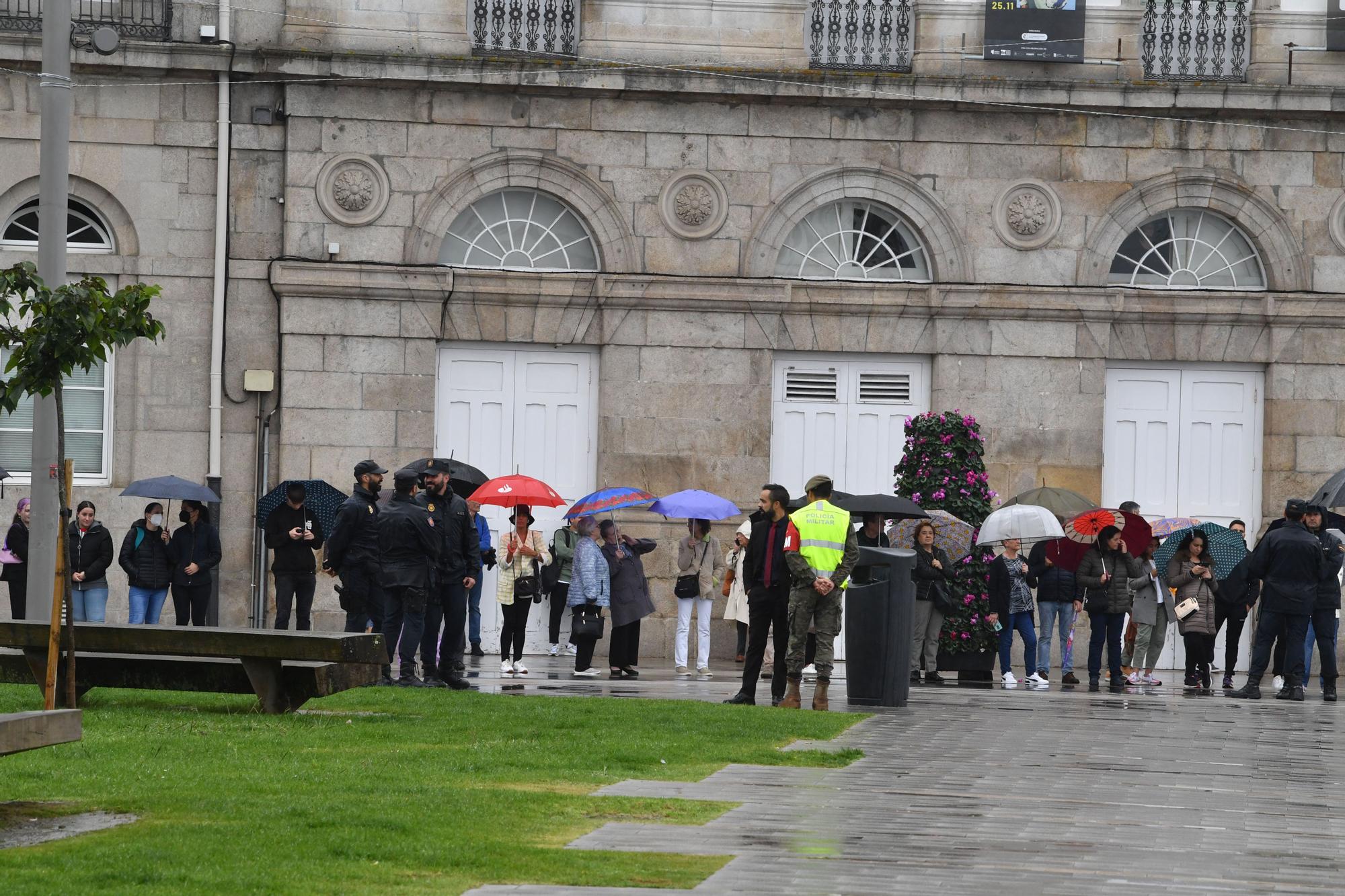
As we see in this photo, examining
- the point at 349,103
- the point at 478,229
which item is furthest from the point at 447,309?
the point at 349,103

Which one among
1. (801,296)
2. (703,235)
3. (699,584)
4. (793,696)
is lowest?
(793,696)

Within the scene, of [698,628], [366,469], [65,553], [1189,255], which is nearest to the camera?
[65,553]

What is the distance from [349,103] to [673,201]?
3703 millimetres

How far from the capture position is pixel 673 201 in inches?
885

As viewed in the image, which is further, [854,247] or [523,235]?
[854,247]

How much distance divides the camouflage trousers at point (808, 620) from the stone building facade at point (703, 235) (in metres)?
7.25

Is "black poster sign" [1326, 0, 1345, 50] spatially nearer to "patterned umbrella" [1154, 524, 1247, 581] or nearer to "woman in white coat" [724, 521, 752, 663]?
"patterned umbrella" [1154, 524, 1247, 581]

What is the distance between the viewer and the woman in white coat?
19734 millimetres

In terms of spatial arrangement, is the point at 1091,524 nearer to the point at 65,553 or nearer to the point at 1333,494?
the point at 1333,494

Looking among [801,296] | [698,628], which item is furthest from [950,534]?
[801,296]

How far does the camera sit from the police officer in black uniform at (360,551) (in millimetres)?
15641

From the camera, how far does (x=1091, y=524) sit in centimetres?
1895

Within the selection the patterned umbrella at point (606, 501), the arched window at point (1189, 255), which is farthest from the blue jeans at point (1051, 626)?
the arched window at point (1189, 255)

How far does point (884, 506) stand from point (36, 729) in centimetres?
1137
